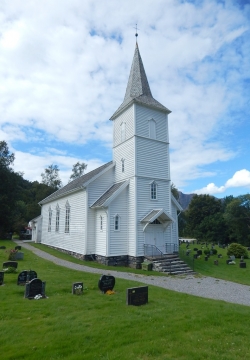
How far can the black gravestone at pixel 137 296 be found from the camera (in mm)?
9017

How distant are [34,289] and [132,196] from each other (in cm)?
1142

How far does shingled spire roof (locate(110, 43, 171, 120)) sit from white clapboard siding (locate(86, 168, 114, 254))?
233 inches

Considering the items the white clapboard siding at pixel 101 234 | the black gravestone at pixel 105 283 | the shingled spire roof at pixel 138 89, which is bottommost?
Answer: the black gravestone at pixel 105 283

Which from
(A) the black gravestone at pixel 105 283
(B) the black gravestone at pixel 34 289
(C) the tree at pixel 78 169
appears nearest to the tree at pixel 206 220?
(C) the tree at pixel 78 169

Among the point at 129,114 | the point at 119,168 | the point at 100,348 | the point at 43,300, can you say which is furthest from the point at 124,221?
the point at 100,348

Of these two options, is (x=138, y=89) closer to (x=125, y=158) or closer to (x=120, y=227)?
(x=125, y=158)

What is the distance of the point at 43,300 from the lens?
30.1ft

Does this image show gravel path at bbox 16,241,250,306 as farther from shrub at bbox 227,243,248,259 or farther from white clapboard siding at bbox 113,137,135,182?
shrub at bbox 227,243,248,259

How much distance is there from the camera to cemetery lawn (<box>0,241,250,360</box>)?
549cm

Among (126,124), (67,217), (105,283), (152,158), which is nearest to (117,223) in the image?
(152,158)

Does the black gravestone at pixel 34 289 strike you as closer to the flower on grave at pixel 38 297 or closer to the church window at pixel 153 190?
the flower on grave at pixel 38 297

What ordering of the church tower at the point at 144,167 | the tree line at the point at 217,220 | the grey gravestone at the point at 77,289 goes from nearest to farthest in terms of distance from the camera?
the grey gravestone at the point at 77,289 → the church tower at the point at 144,167 → the tree line at the point at 217,220

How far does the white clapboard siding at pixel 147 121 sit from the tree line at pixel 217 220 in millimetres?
40132

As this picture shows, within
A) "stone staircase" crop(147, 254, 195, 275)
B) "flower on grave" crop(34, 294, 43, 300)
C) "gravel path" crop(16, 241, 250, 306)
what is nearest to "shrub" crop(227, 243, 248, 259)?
"stone staircase" crop(147, 254, 195, 275)
